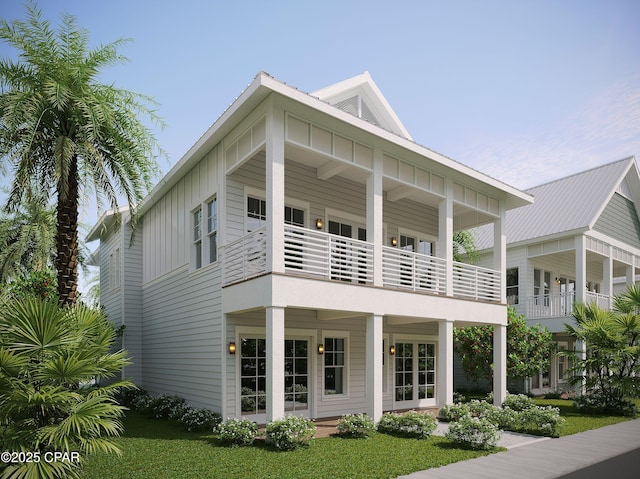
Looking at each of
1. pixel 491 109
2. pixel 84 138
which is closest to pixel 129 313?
pixel 84 138

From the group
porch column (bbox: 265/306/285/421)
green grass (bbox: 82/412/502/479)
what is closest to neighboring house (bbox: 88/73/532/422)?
porch column (bbox: 265/306/285/421)

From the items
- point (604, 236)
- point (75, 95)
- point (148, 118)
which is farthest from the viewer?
point (604, 236)

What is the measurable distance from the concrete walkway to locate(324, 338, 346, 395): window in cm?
511

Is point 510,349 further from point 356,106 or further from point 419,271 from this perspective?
point 356,106

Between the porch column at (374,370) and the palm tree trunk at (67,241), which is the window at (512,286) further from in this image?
the palm tree trunk at (67,241)

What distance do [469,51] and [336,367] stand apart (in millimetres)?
13299

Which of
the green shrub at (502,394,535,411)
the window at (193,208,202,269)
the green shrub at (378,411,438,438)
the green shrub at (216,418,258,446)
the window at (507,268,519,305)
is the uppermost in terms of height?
the window at (193,208,202,269)

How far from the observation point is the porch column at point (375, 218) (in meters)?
12.0

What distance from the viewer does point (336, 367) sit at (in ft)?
46.9

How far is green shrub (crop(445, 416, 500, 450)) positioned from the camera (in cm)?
1002

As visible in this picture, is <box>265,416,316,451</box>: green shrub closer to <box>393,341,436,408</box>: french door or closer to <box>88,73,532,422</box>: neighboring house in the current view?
<box>88,73,532,422</box>: neighboring house

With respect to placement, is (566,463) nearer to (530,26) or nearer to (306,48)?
(306,48)

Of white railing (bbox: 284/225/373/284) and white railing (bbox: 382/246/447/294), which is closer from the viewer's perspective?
white railing (bbox: 284/225/373/284)

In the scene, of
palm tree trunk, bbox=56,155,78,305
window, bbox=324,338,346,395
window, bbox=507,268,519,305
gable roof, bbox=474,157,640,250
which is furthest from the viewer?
window, bbox=507,268,519,305
